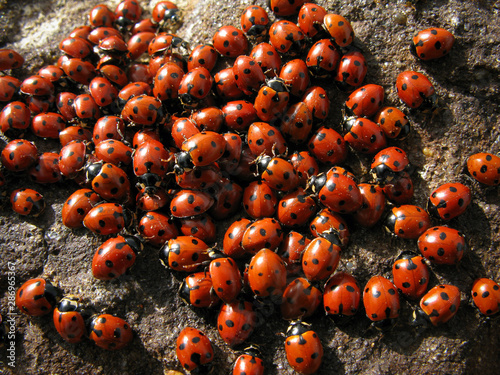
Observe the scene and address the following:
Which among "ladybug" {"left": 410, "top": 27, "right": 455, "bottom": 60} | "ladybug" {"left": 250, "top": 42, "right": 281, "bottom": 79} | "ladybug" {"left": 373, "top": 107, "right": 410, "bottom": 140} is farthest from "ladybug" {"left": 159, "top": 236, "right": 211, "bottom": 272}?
"ladybug" {"left": 410, "top": 27, "right": 455, "bottom": 60}

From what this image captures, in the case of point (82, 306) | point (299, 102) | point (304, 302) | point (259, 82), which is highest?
point (259, 82)

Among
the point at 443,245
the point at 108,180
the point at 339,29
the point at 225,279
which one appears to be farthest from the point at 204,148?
the point at 443,245

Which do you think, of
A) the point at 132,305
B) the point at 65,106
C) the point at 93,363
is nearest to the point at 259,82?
the point at 65,106

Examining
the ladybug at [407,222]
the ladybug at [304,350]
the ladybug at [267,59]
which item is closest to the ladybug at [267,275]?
the ladybug at [304,350]

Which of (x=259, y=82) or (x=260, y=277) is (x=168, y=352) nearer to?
(x=260, y=277)

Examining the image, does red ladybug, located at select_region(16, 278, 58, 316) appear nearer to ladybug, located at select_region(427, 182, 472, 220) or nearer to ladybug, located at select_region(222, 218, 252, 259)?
ladybug, located at select_region(222, 218, 252, 259)

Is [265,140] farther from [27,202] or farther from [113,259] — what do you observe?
[27,202]
